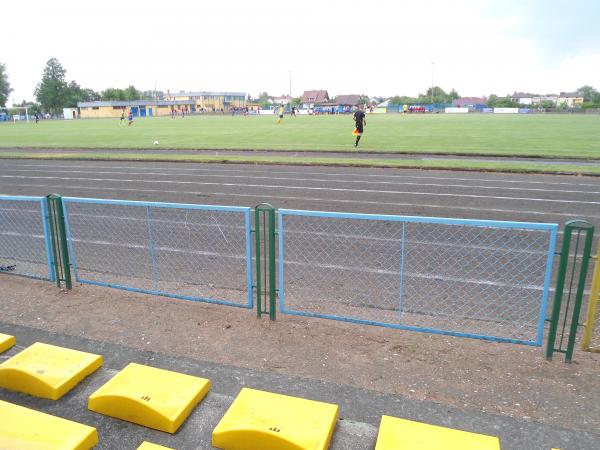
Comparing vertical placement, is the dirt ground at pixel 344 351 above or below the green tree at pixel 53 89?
below

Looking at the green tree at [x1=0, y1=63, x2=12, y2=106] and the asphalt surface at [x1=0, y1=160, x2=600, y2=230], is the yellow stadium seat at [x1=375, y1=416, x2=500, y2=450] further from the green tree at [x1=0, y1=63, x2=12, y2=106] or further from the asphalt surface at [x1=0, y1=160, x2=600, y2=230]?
the green tree at [x1=0, y1=63, x2=12, y2=106]

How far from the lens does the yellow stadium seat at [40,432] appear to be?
3.19 m

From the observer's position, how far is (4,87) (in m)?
110

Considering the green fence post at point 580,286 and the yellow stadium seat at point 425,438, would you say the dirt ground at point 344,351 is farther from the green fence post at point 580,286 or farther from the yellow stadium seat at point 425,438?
the yellow stadium seat at point 425,438

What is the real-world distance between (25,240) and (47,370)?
536 cm

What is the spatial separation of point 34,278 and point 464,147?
21795 mm

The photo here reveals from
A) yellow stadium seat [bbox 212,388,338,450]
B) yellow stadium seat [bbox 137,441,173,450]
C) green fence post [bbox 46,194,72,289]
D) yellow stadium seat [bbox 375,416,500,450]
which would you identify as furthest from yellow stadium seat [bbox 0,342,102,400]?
yellow stadium seat [bbox 375,416,500,450]

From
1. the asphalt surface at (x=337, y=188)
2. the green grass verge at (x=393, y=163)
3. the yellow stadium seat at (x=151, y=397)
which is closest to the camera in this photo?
the yellow stadium seat at (x=151, y=397)

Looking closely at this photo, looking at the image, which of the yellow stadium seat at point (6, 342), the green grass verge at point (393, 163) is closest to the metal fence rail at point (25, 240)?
the yellow stadium seat at point (6, 342)

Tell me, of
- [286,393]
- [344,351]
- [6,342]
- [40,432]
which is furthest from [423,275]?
[6,342]

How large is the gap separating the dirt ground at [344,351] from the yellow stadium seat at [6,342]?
0.45 meters

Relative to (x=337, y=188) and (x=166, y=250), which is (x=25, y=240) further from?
(x=337, y=188)

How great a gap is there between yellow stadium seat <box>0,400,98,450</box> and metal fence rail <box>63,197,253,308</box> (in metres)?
2.38

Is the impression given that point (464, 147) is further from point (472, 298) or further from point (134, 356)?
point (134, 356)
